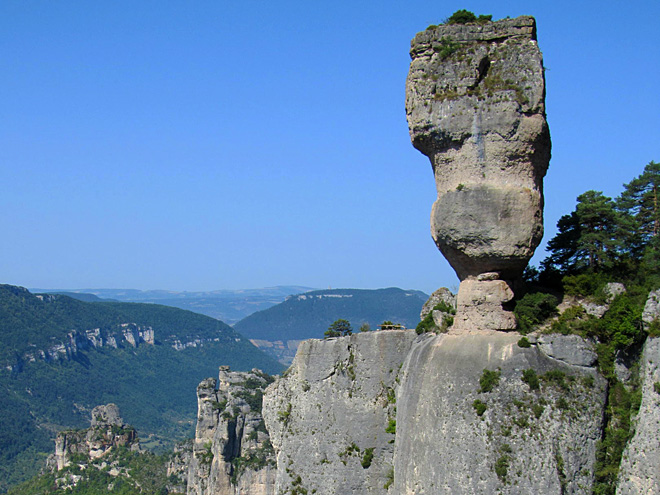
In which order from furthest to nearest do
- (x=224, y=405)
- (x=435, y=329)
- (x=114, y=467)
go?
1. (x=114, y=467)
2. (x=224, y=405)
3. (x=435, y=329)

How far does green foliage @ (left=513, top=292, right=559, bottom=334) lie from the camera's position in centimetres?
3353

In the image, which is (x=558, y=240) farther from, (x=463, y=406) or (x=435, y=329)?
(x=463, y=406)

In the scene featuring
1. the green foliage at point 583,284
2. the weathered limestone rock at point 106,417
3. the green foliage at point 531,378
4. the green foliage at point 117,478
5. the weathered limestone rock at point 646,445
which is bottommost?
the green foliage at point 117,478

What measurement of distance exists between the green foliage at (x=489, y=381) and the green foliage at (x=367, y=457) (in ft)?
26.7

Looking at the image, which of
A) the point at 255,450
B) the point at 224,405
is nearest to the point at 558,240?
the point at 255,450

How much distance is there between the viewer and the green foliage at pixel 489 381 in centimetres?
3177

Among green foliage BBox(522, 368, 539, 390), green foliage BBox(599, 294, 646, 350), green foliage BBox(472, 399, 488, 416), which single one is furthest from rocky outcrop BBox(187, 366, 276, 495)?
green foliage BBox(599, 294, 646, 350)

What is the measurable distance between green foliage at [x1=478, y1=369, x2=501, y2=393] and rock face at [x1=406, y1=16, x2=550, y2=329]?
230cm

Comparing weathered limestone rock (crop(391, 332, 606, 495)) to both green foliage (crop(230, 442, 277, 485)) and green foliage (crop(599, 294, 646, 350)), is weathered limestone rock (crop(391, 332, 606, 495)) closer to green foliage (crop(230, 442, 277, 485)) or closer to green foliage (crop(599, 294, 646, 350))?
green foliage (crop(599, 294, 646, 350))

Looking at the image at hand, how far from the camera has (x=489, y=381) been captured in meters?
31.8

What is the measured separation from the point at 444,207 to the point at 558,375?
7.65 metres

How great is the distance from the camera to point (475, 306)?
3416cm

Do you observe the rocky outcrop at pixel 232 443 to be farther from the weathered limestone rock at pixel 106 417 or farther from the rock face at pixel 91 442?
the weathered limestone rock at pixel 106 417

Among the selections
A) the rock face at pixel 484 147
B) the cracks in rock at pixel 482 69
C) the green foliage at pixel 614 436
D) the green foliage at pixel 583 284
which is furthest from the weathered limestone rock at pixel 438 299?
the cracks in rock at pixel 482 69
